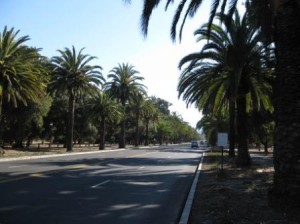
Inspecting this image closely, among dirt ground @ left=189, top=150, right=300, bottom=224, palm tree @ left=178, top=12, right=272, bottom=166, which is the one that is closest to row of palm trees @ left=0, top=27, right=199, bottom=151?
palm tree @ left=178, top=12, right=272, bottom=166

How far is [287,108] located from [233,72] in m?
14.6

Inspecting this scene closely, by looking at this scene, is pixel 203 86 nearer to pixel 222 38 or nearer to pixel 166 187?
pixel 222 38

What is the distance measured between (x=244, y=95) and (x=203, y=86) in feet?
10.1

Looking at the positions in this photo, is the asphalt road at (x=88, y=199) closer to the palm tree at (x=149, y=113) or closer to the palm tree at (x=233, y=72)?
the palm tree at (x=233, y=72)

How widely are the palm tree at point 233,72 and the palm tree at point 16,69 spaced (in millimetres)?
14521

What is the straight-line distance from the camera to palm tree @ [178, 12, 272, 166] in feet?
81.0

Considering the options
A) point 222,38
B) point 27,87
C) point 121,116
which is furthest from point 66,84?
point 222,38

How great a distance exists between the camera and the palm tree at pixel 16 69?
1481 inches

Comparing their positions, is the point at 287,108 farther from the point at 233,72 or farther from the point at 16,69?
the point at 16,69

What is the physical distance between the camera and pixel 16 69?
38.2 m

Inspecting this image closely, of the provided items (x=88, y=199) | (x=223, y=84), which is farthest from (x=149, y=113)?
(x=88, y=199)

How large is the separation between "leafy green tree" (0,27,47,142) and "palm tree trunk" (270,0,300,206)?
29195 mm

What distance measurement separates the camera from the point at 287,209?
1021 cm

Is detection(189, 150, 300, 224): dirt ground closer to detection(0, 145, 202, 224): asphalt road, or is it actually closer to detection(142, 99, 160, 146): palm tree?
detection(0, 145, 202, 224): asphalt road
